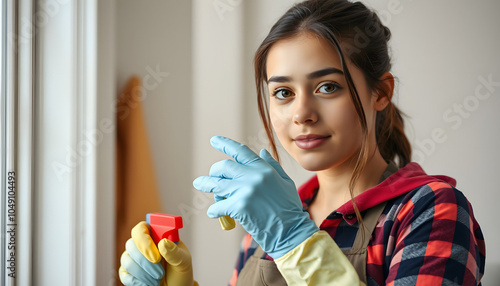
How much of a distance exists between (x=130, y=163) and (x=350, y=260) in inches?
26.1

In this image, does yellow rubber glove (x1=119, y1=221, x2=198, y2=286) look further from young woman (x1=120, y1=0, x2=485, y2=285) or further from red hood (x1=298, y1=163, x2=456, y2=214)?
red hood (x1=298, y1=163, x2=456, y2=214)

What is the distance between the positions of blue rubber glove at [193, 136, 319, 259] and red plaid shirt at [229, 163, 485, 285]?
160mm

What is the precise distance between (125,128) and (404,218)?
2.51ft

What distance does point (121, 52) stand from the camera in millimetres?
1125

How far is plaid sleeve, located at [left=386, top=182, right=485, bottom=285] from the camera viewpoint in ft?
2.16

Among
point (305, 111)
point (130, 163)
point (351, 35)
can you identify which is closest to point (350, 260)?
point (305, 111)

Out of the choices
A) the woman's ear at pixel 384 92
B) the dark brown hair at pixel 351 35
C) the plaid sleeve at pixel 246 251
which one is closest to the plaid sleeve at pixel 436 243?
the dark brown hair at pixel 351 35

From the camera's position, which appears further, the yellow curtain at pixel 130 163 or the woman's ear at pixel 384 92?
the yellow curtain at pixel 130 163

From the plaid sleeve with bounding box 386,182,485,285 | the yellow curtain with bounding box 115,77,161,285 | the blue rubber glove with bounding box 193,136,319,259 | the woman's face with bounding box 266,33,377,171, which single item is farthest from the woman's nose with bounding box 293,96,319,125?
the yellow curtain with bounding box 115,77,161,285

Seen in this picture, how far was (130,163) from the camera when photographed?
1158 mm

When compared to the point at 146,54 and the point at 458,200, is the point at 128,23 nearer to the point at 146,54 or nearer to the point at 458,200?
the point at 146,54

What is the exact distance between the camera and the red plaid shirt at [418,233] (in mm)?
662

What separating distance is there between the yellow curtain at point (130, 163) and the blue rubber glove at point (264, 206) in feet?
1.67

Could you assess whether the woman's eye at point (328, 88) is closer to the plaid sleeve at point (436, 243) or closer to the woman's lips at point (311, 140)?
the woman's lips at point (311, 140)
